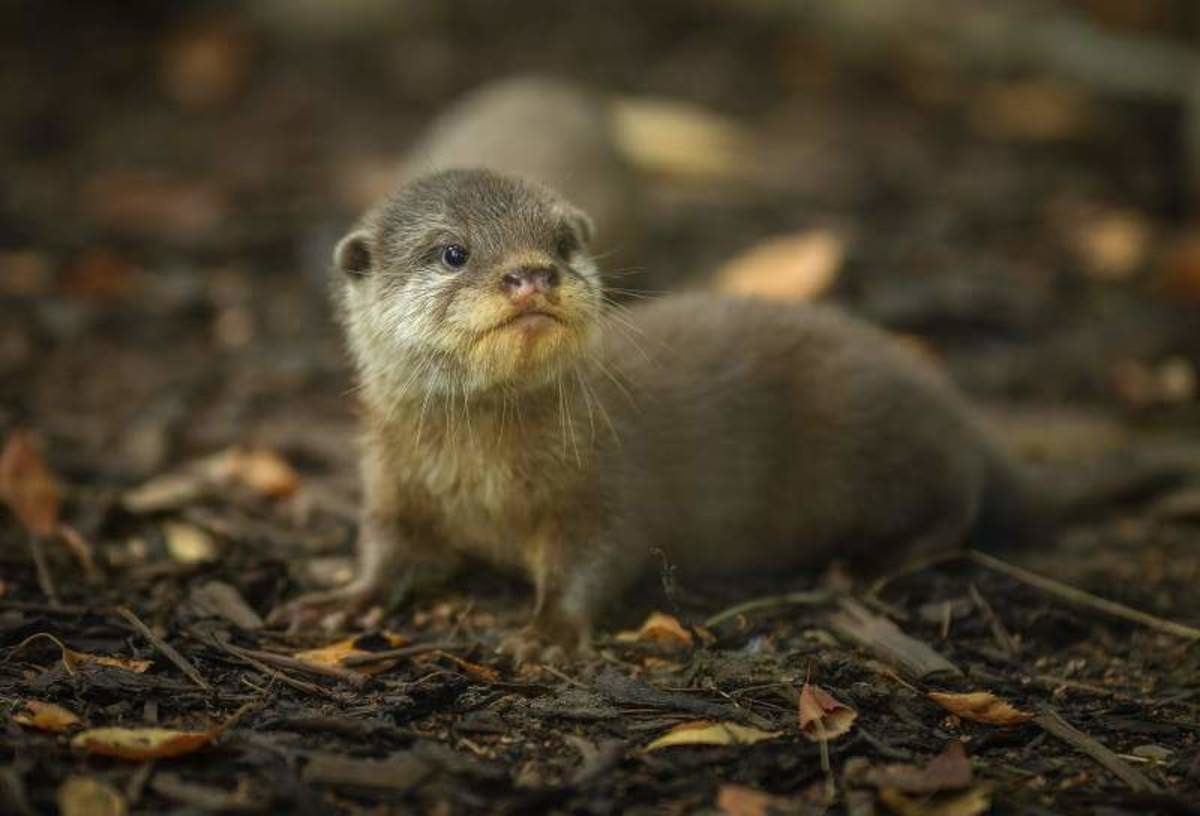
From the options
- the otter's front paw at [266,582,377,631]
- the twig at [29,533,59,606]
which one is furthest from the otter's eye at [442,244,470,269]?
the twig at [29,533,59,606]

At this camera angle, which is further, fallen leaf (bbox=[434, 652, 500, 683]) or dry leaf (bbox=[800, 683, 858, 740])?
fallen leaf (bbox=[434, 652, 500, 683])

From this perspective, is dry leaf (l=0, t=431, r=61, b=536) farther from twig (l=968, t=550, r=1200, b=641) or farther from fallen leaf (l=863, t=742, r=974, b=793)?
twig (l=968, t=550, r=1200, b=641)

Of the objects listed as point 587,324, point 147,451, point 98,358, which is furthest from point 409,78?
point 587,324

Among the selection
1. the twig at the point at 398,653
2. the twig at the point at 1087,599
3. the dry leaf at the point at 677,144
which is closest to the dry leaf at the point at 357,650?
the twig at the point at 398,653

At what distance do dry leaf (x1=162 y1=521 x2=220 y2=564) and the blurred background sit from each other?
1.74 feet

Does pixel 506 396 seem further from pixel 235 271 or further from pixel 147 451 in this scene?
pixel 235 271

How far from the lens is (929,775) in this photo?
3.25 m

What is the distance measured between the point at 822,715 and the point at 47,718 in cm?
186

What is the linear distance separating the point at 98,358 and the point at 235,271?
109 centimetres

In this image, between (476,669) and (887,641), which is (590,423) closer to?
(476,669)

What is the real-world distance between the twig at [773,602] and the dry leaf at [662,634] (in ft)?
0.40

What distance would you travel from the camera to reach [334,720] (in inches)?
134

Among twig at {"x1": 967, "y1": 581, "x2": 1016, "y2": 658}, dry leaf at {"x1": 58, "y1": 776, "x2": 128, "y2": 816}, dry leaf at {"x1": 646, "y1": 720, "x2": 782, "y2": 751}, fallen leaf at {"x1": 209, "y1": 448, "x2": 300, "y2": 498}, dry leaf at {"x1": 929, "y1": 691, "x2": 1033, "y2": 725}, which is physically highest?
dry leaf at {"x1": 58, "y1": 776, "x2": 128, "y2": 816}

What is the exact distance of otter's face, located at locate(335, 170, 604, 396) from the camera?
3881 millimetres
